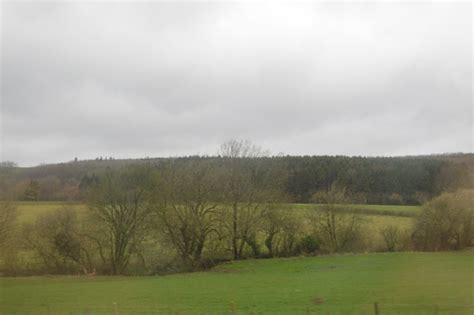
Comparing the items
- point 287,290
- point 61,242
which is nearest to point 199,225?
point 61,242

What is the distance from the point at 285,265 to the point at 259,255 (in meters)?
7.44

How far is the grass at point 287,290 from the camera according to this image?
20.5 metres

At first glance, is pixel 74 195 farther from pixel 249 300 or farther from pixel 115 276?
pixel 249 300

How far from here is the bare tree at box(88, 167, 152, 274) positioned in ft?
148

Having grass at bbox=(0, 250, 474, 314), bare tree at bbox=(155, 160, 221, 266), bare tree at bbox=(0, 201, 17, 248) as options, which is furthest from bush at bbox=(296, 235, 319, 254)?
bare tree at bbox=(0, 201, 17, 248)

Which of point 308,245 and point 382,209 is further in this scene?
point 382,209

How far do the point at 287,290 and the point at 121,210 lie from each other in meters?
23.0

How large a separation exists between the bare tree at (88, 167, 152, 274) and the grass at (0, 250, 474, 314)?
5459 millimetres

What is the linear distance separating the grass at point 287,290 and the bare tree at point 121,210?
546 centimetres

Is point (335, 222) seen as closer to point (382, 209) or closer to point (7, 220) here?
point (382, 209)

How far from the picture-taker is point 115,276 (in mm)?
42812

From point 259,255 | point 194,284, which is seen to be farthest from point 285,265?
point 194,284

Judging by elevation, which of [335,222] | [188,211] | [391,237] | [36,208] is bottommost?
[391,237]

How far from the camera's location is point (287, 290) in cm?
2736
